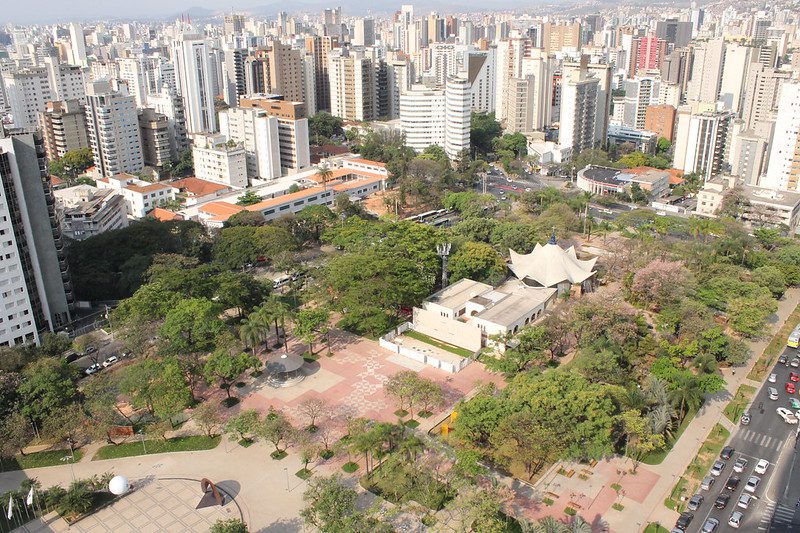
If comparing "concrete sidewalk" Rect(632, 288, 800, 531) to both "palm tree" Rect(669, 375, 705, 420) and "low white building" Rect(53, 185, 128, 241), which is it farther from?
"low white building" Rect(53, 185, 128, 241)

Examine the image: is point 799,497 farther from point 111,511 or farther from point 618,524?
→ point 111,511

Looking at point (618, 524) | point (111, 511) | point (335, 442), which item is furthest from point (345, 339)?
point (618, 524)

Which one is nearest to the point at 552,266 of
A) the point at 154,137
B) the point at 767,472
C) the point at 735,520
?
the point at 767,472

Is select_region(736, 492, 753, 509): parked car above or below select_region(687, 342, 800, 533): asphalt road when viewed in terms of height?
above

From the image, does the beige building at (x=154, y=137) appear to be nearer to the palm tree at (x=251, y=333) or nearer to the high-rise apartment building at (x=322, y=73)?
the high-rise apartment building at (x=322, y=73)

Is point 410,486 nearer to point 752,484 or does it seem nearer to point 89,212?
point 752,484

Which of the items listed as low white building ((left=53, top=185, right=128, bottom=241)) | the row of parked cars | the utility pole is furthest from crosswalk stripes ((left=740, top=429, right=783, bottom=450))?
low white building ((left=53, top=185, right=128, bottom=241))

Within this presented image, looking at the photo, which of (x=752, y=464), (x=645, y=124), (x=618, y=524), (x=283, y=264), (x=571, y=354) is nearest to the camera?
(x=618, y=524)
